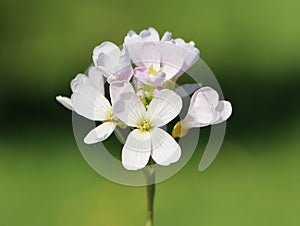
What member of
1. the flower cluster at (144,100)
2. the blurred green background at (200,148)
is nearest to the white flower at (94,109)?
the flower cluster at (144,100)

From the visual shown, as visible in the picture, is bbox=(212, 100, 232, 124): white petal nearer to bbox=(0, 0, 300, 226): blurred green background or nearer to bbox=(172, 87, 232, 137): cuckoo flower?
bbox=(172, 87, 232, 137): cuckoo flower

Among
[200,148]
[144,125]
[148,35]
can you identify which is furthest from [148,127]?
[200,148]

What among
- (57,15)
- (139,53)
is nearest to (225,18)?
(57,15)

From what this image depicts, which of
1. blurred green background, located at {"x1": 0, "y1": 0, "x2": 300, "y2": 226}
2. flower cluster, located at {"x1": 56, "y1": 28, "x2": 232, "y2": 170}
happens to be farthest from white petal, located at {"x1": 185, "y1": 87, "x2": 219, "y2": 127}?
blurred green background, located at {"x1": 0, "y1": 0, "x2": 300, "y2": 226}

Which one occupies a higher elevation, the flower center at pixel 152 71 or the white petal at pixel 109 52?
the white petal at pixel 109 52

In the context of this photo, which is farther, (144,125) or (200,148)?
(200,148)

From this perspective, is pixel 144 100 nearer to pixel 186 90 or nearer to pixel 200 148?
pixel 186 90

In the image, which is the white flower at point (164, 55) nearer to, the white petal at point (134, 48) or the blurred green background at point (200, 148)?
the white petal at point (134, 48)
